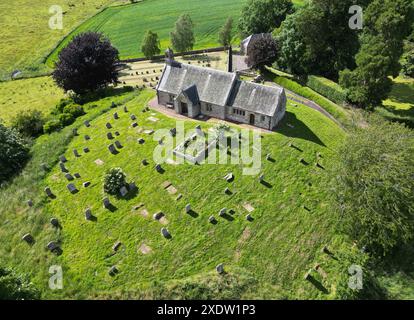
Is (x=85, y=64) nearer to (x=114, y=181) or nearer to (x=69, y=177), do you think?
(x=69, y=177)

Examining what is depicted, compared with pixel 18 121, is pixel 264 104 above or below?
above

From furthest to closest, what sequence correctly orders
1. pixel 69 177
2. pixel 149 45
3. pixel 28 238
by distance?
pixel 149 45, pixel 69 177, pixel 28 238

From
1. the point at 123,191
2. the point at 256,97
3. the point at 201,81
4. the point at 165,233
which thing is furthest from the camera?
the point at 201,81

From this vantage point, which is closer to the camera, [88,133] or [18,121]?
[88,133]

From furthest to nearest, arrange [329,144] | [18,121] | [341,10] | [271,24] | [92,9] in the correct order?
[92,9] < [271,24] < [341,10] < [18,121] < [329,144]

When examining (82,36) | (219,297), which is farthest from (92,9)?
(219,297)

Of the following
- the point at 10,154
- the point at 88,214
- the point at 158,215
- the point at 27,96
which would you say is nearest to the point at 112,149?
the point at 88,214

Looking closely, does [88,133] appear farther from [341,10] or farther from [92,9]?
[92,9]

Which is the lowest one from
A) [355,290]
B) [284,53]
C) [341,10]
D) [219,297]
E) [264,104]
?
[219,297]
